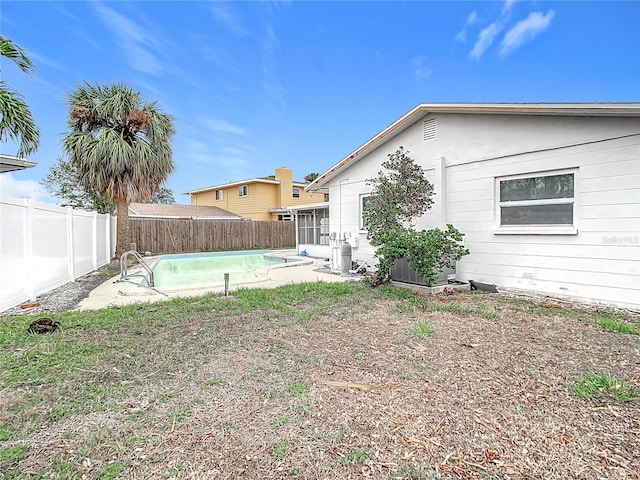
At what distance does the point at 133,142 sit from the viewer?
46.6 ft

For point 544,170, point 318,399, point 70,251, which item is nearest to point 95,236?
point 70,251

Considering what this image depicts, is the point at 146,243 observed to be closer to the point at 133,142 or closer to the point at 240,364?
the point at 133,142

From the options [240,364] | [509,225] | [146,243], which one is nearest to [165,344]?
[240,364]

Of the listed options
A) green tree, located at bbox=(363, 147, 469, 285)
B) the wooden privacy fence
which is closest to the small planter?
green tree, located at bbox=(363, 147, 469, 285)

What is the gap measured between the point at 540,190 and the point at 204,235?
18438 millimetres

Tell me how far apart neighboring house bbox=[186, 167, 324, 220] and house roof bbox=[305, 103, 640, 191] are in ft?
55.5

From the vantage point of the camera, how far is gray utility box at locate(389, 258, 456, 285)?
781 centimetres

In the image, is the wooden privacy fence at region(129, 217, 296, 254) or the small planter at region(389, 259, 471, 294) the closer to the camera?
the small planter at region(389, 259, 471, 294)

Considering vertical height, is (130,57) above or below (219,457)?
above

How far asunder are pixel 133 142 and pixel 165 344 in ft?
41.6

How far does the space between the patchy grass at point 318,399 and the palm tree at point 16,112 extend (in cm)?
488

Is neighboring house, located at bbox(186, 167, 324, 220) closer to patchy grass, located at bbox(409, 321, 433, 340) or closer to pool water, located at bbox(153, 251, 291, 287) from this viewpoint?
pool water, located at bbox(153, 251, 291, 287)

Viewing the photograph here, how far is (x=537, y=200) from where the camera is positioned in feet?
23.1

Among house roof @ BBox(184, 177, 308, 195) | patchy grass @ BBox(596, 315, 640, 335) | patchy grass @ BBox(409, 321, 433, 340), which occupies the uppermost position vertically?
house roof @ BBox(184, 177, 308, 195)
